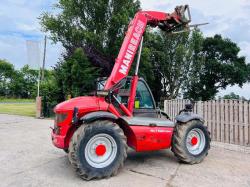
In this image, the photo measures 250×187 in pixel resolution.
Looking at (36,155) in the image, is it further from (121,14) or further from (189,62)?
(189,62)

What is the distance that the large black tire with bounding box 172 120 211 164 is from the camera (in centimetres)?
499

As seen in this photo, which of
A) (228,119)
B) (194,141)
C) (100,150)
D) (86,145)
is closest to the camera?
(86,145)

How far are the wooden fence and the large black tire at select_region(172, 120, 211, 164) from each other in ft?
7.62

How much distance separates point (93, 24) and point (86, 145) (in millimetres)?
15724

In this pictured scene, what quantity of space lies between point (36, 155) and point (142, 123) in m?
2.83

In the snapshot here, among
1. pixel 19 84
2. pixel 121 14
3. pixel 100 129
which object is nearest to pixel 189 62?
pixel 121 14

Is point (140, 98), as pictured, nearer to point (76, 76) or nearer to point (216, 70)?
point (76, 76)

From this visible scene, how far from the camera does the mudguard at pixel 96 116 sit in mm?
4223

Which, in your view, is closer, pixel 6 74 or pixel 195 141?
pixel 195 141

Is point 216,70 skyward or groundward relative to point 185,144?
skyward

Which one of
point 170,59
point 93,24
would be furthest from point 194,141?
point 170,59

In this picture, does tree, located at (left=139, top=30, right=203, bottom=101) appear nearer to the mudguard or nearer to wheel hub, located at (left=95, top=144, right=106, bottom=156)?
the mudguard

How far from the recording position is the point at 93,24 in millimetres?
18578

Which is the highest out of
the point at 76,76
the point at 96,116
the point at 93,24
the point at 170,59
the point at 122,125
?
the point at 93,24
